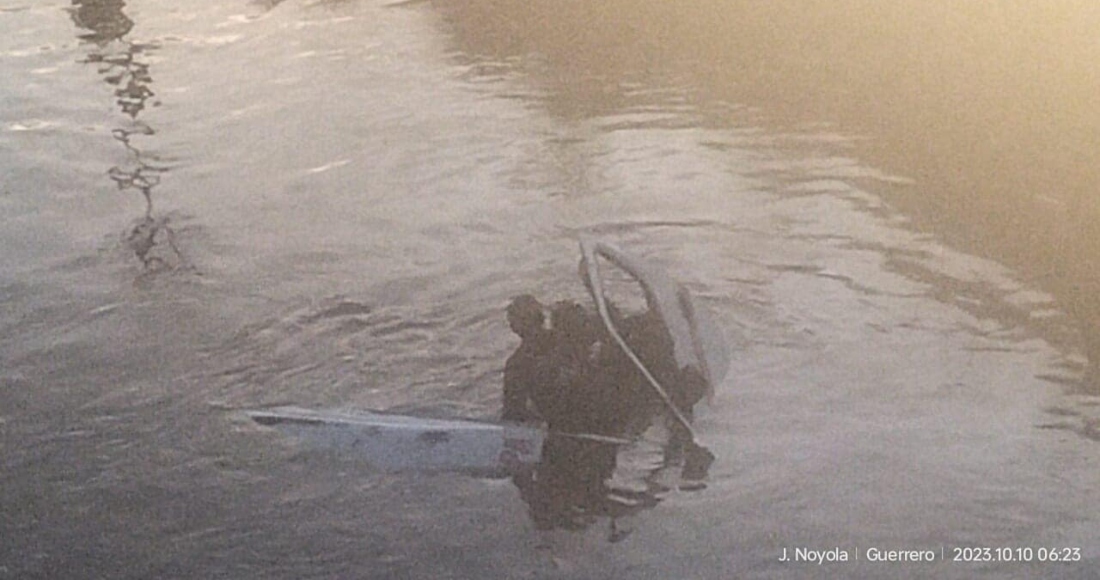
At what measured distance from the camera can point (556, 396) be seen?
9.73m

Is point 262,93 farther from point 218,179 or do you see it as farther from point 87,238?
point 87,238

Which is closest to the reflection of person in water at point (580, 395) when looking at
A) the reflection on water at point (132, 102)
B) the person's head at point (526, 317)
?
the person's head at point (526, 317)

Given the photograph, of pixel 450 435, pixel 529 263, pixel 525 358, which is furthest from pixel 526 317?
pixel 529 263

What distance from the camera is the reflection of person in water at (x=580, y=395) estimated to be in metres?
9.41

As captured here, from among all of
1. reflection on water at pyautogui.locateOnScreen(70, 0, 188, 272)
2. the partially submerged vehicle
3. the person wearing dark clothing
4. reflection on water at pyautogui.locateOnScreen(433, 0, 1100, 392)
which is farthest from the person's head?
reflection on water at pyautogui.locateOnScreen(70, 0, 188, 272)

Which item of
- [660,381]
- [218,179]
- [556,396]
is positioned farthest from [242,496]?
[218,179]

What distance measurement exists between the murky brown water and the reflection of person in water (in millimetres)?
257

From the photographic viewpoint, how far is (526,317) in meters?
9.31

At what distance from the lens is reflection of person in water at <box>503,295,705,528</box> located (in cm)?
941

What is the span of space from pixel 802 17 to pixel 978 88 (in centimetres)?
420

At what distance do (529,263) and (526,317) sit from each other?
3644 millimetres

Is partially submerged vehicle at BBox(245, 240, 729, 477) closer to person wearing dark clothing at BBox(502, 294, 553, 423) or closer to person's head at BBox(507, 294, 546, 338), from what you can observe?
person wearing dark clothing at BBox(502, 294, 553, 423)

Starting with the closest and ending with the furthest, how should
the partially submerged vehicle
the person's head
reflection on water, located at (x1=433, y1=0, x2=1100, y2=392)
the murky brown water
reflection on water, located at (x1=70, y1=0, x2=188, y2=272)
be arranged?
1. the murky brown water
2. the person's head
3. the partially submerged vehicle
4. reflection on water, located at (x1=433, y1=0, x2=1100, y2=392)
5. reflection on water, located at (x1=70, y1=0, x2=188, y2=272)

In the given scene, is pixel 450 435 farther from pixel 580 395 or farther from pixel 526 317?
pixel 526 317
